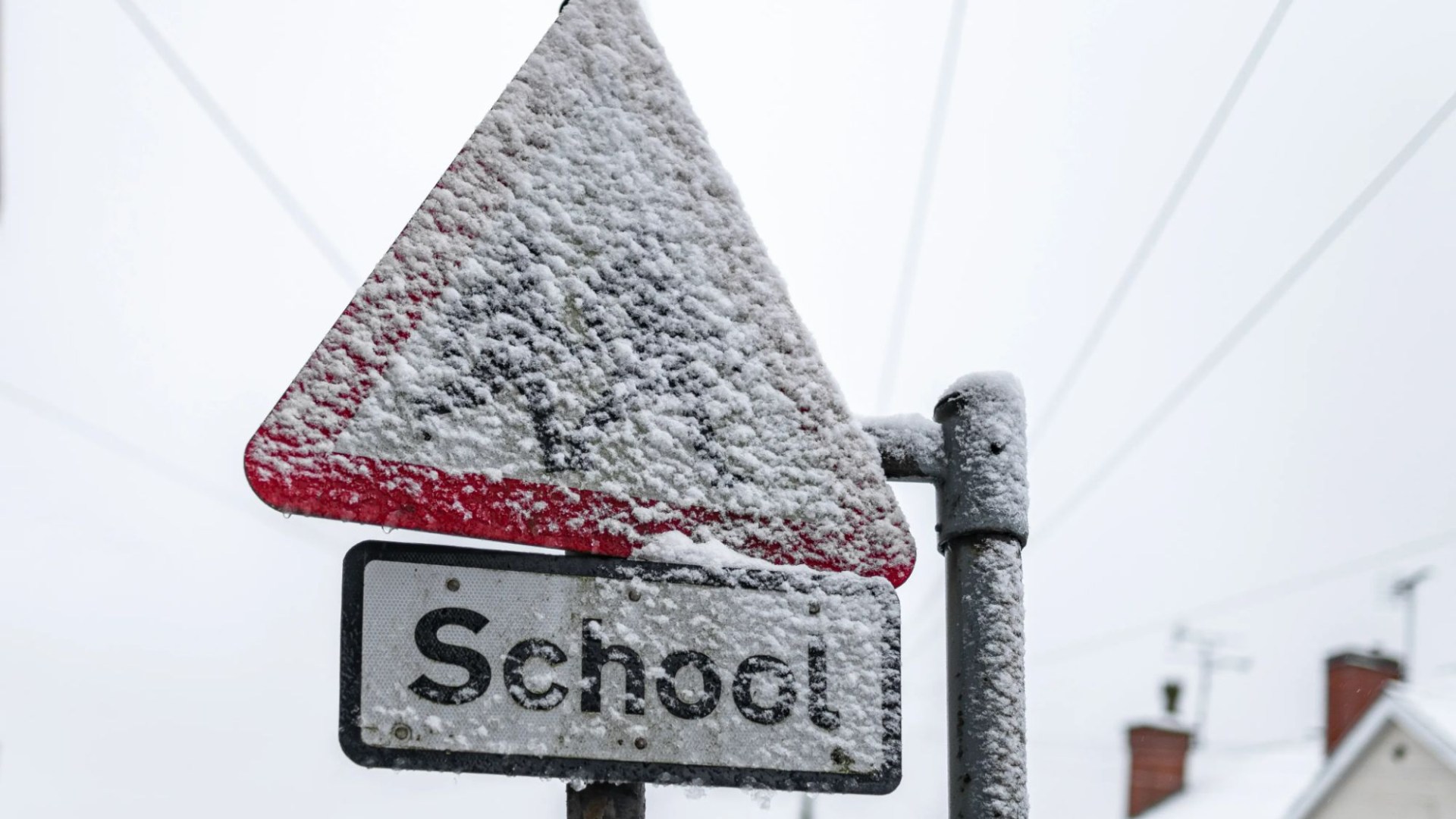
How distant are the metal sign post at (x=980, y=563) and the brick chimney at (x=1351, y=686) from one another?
17697 millimetres

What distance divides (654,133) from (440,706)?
0.70 m

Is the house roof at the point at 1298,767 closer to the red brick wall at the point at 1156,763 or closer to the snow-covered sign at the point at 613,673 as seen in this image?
the red brick wall at the point at 1156,763

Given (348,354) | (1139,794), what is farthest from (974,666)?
(1139,794)

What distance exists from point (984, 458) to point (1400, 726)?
15505 mm

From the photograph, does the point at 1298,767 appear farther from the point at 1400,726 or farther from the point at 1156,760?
the point at 1400,726

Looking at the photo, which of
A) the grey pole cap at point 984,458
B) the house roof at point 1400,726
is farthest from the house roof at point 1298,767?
the grey pole cap at point 984,458

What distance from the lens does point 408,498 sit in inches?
49.2

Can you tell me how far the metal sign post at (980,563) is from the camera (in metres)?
1.46

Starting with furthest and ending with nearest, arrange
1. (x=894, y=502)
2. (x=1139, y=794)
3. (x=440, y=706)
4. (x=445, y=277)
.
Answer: (x=1139, y=794) → (x=894, y=502) → (x=445, y=277) → (x=440, y=706)

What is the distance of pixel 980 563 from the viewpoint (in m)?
1.53

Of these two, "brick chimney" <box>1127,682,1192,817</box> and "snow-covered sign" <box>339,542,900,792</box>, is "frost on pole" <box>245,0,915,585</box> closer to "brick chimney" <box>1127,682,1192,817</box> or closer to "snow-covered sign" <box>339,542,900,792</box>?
"snow-covered sign" <box>339,542,900,792</box>

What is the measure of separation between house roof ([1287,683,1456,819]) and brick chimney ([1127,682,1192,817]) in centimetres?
394

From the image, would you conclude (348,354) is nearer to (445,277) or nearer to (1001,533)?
(445,277)

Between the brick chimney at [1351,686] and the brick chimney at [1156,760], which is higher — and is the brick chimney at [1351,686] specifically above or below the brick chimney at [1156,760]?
above
